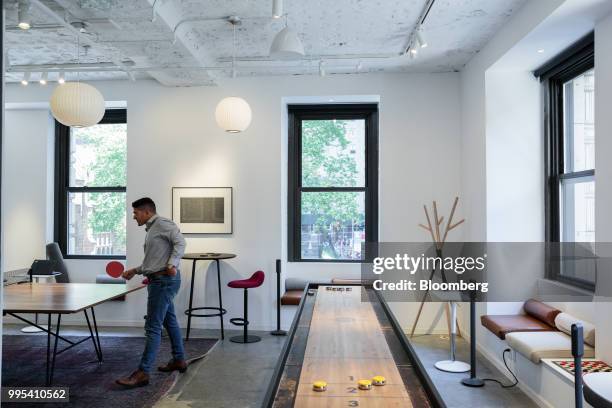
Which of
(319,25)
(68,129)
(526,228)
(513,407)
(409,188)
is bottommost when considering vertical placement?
(513,407)

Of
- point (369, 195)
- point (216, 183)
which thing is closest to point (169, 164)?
point (216, 183)

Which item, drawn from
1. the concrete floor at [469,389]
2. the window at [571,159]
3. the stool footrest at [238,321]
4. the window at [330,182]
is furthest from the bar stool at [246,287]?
the window at [571,159]

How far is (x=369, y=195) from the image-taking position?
6652 mm

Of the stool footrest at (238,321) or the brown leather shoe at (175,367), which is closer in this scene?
the brown leather shoe at (175,367)

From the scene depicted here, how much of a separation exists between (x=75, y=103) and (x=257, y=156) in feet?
8.17

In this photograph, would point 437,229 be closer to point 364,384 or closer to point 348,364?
point 348,364

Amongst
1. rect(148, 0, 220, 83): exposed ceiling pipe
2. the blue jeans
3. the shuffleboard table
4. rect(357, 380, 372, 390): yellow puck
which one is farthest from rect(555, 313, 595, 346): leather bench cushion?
rect(148, 0, 220, 83): exposed ceiling pipe

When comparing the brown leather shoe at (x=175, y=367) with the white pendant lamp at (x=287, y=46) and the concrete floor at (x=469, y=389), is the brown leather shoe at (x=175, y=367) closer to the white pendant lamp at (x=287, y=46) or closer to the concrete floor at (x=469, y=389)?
the concrete floor at (x=469, y=389)

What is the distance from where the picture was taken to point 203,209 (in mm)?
6227

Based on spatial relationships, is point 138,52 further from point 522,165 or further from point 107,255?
point 522,165

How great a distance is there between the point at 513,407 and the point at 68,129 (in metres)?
6.46

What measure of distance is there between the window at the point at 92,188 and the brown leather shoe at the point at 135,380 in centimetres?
322

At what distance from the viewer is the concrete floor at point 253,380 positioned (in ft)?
12.6

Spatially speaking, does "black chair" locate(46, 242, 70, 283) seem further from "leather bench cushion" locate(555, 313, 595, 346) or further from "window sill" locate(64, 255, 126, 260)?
"leather bench cushion" locate(555, 313, 595, 346)
